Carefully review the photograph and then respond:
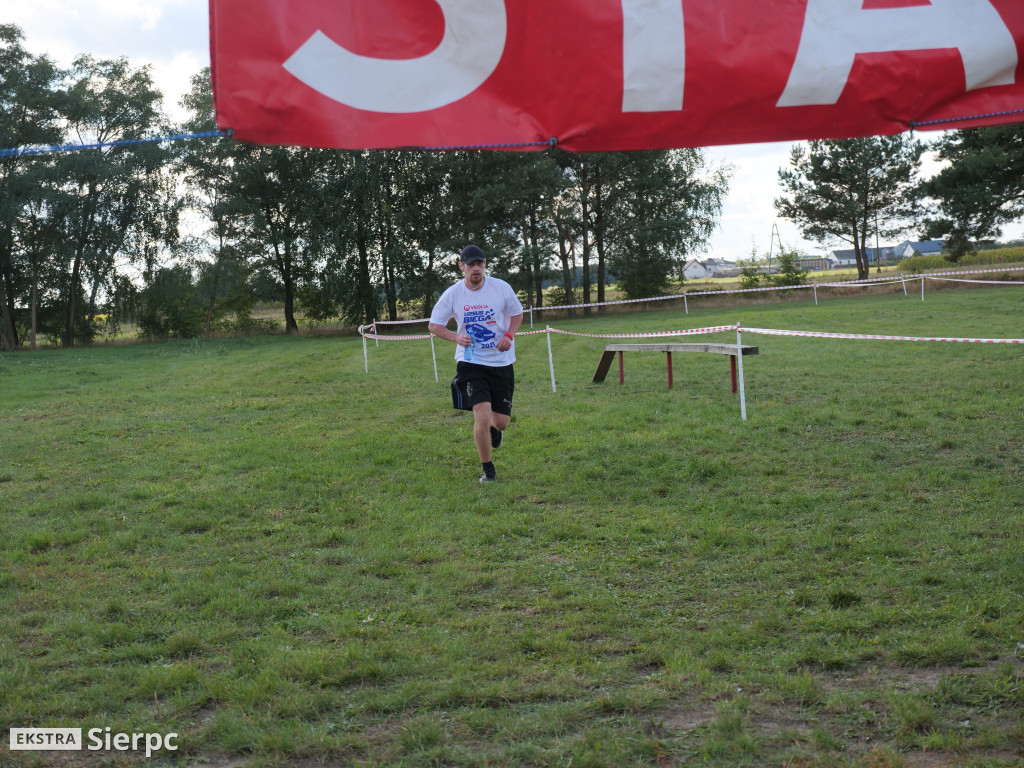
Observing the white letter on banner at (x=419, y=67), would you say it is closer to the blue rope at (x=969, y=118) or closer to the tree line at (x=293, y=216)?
the blue rope at (x=969, y=118)

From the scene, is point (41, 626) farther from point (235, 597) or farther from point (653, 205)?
point (653, 205)

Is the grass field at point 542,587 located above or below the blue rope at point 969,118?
below

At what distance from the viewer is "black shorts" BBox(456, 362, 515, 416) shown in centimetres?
731

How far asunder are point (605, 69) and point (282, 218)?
4108cm

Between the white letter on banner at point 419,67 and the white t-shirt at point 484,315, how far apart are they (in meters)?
5.01

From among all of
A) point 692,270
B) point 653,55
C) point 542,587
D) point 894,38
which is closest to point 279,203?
point 542,587

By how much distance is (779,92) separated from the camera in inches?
91.4

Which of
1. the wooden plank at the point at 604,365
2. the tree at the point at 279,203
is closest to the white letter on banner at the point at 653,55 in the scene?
the wooden plank at the point at 604,365

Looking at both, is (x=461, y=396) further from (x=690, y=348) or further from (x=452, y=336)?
A: (x=690, y=348)

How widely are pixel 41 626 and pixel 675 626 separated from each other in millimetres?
3291

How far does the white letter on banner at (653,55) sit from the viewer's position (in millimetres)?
2268

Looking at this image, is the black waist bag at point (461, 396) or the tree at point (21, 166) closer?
the black waist bag at point (461, 396)

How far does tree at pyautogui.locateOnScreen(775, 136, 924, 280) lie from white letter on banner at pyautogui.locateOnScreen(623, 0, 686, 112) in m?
43.8

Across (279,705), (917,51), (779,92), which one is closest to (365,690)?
(279,705)
